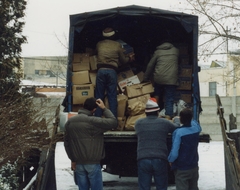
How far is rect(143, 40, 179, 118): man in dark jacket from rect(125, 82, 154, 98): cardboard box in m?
0.13

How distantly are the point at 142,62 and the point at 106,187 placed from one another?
9.60 ft

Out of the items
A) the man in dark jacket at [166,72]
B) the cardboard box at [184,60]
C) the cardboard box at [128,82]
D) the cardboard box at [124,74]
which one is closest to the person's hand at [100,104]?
the man in dark jacket at [166,72]

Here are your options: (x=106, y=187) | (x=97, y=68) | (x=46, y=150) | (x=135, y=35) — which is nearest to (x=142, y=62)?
(x=135, y=35)

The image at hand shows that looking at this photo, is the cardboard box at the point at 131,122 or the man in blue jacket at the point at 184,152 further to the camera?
the cardboard box at the point at 131,122

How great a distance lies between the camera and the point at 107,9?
10.3m

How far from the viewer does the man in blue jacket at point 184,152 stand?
310 inches

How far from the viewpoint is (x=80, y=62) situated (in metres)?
10.8

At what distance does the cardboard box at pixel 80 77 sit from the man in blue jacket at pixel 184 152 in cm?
300

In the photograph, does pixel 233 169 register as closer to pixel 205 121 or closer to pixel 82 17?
pixel 82 17

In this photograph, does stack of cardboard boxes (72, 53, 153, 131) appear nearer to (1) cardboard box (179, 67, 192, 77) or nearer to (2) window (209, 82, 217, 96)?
(1) cardboard box (179, 67, 192, 77)

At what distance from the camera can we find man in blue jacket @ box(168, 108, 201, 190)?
788 centimetres

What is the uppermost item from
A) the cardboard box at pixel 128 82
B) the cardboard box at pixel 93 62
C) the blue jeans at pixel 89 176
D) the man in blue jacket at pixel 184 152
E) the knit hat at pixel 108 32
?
the knit hat at pixel 108 32

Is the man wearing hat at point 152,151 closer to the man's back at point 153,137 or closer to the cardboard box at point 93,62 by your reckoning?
the man's back at point 153,137

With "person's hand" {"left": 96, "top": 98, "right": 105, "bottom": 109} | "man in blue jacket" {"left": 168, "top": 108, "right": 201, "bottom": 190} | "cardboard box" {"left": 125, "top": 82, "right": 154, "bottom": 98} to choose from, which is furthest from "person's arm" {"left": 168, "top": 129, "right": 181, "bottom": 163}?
"cardboard box" {"left": 125, "top": 82, "right": 154, "bottom": 98}
